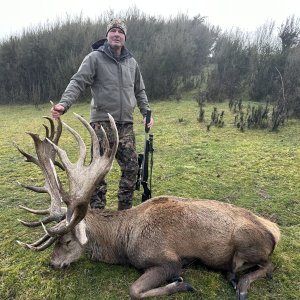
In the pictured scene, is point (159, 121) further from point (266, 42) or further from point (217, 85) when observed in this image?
point (266, 42)

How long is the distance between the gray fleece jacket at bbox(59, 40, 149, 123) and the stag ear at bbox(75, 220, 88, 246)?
1765 mm

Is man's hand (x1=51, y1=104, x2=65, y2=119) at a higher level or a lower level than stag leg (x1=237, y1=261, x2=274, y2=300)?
higher

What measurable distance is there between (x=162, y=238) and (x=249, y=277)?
0.97 meters

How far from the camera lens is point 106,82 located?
15.6 ft

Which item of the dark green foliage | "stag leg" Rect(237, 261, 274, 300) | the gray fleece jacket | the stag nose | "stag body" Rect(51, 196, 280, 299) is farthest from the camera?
the dark green foliage

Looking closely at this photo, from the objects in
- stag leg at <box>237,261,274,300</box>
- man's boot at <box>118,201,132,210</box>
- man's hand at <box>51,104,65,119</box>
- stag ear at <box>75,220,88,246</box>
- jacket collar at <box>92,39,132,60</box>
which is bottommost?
stag leg at <box>237,261,274,300</box>

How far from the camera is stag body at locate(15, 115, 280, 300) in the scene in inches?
139

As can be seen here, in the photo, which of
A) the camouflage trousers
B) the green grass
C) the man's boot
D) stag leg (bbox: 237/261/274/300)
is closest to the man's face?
the camouflage trousers

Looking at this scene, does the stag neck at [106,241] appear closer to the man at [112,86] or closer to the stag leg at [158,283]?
the stag leg at [158,283]

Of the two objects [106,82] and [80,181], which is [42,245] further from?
[106,82]

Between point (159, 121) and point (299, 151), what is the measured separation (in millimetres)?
5205

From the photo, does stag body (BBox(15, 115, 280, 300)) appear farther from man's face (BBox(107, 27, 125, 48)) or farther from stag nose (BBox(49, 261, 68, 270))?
man's face (BBox(107, 27, 125, 48))

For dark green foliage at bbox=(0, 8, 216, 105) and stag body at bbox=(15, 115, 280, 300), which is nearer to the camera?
stag body at bbox=(15, 115, 280, 300)

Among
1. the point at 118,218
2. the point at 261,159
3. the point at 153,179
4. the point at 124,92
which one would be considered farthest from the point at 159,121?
the point at 118,218
